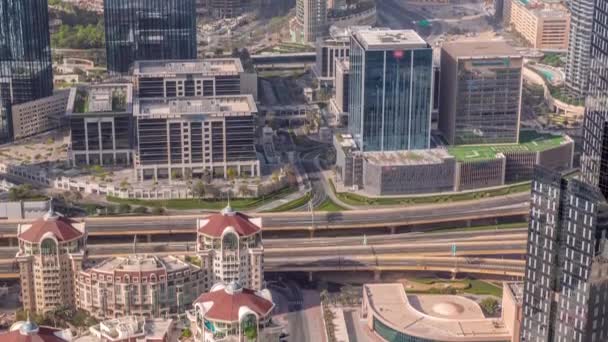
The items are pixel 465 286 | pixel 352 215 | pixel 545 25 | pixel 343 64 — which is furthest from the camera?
pixel 545 25

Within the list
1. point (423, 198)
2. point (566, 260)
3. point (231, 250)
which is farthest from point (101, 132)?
point (566, 260)

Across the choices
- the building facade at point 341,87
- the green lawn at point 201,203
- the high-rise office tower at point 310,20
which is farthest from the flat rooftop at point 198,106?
the high-rise office tower at point 310,20

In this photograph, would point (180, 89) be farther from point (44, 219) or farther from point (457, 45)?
point (44, 219)

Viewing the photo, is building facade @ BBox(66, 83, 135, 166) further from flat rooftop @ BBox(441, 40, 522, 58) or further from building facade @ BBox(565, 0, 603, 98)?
building facade @ BBox(565, 0, 603, 98)

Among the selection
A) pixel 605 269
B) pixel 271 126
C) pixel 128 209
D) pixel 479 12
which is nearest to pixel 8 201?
pixel 128 209

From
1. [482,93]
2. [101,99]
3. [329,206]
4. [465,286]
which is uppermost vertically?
[482,93]

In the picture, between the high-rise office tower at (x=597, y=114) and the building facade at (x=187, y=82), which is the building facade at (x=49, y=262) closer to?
the building facade at (x=187, y=82)

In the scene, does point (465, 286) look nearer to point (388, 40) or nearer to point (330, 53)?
point (388, 40)

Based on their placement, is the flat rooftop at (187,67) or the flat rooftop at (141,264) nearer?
the flat rooftop at (141,264)
